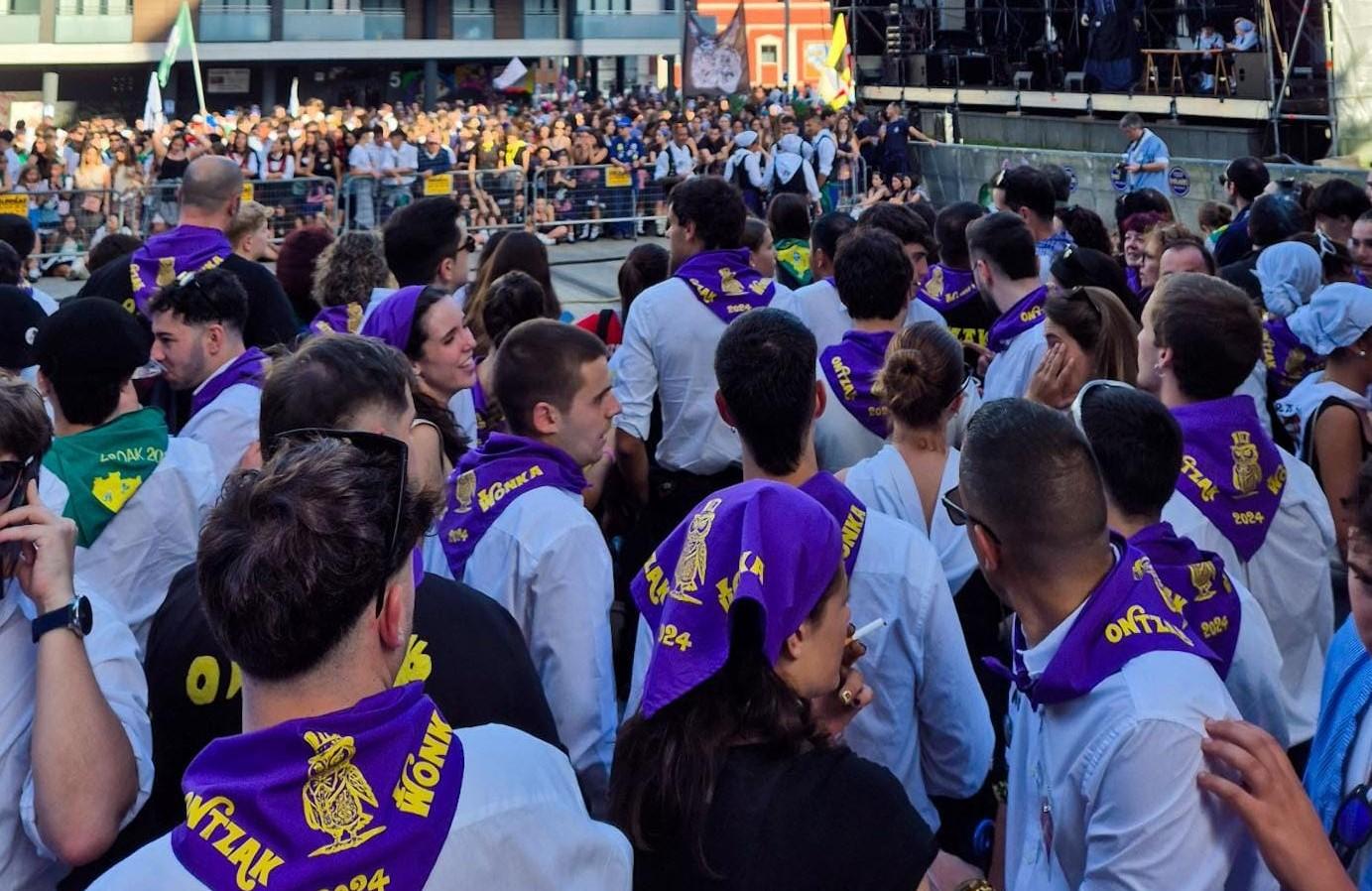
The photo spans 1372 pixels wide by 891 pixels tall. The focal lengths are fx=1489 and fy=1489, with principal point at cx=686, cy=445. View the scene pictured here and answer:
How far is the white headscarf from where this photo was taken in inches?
277

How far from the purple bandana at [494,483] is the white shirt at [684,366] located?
2.24 m

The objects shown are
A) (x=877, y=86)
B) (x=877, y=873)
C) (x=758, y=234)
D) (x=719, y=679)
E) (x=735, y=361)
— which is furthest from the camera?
(x=877, y=86)

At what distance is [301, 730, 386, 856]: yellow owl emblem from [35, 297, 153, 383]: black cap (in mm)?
2522

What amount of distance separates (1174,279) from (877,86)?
31.7 m

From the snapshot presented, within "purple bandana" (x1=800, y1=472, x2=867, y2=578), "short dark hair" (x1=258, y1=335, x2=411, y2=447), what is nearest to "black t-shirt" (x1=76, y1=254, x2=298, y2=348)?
"short dark hair" (x1=258, y1=335, x2=411, y2=447)

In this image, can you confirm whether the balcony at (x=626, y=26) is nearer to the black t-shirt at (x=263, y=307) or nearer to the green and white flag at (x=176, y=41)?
the green and white flag at (x=176, y=41)

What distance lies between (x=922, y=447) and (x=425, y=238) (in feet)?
9.55

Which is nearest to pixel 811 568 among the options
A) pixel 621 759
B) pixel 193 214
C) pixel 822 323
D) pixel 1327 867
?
pixel 621 759

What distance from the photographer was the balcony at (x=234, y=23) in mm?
49781

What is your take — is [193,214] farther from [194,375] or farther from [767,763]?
[767,763]

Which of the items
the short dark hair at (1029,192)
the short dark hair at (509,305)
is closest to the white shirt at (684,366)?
the short dark hair at (509,305)

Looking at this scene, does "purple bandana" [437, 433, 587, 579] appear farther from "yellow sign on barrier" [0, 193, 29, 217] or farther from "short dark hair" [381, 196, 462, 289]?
"yellow sign on barrier" [0, 193, 29, 217]

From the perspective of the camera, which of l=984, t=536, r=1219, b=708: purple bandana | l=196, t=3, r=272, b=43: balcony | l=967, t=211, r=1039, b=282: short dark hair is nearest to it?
l=984, t=536, r=1219, b=708: purple bandana

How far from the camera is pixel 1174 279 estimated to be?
4.11 metres
